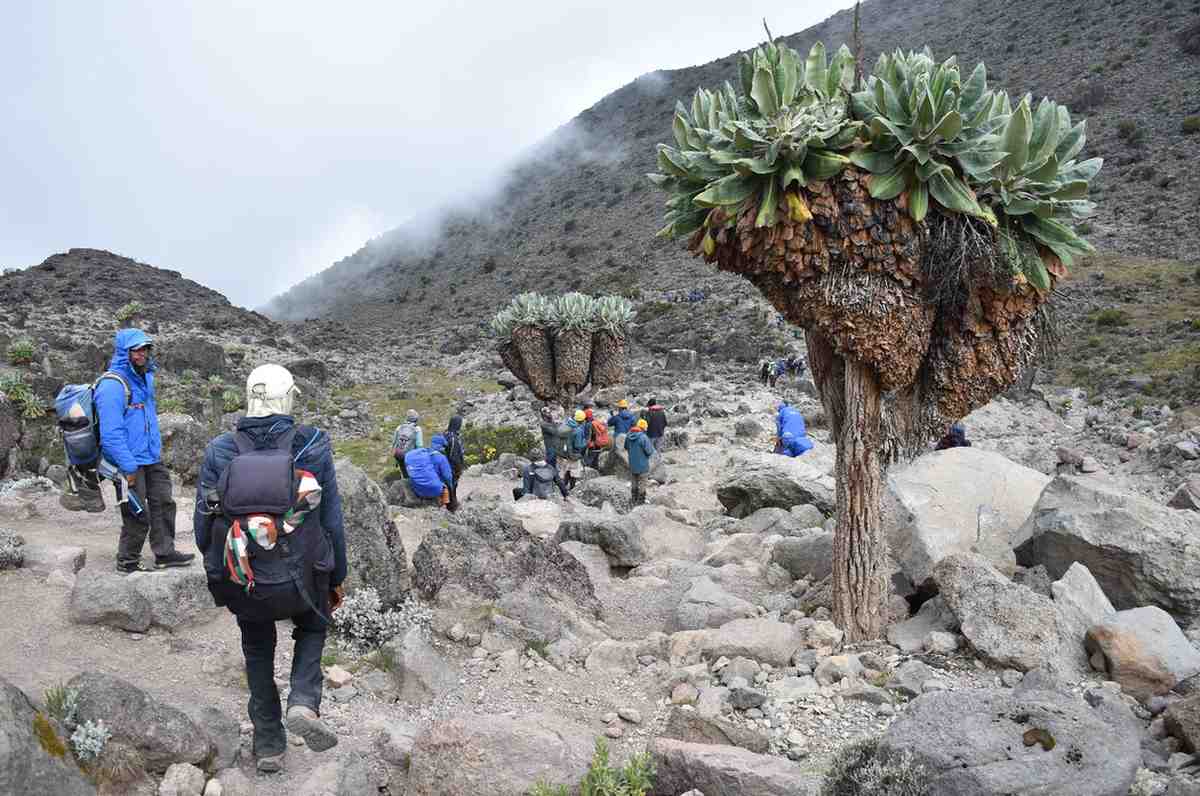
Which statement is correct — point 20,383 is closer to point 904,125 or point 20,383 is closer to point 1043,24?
point 904,125

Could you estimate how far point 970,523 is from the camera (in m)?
7.79

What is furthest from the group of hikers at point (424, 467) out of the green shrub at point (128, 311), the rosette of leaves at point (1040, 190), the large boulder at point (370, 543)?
the green shrub at point (128, 311)

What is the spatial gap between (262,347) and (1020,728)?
4755 centimetres

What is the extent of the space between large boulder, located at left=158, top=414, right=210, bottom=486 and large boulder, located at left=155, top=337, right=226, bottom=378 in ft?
75.1

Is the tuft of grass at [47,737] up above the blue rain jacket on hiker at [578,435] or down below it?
above

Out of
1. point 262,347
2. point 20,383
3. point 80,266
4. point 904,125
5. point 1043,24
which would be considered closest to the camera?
point 904,125

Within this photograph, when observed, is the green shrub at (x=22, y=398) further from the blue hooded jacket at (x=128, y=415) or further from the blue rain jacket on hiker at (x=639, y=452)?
the blue rain jacket on hiker at (x=639, y=452)

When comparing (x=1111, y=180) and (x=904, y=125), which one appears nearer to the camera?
(x=904, y=125)

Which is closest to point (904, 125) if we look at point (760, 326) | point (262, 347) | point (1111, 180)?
point (760, 326)

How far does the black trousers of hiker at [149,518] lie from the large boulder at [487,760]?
3.99 m

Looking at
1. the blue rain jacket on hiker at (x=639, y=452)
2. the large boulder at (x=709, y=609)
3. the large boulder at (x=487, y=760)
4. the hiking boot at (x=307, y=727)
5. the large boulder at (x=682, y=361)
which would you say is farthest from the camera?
the large boulder at (x=682, y=361)

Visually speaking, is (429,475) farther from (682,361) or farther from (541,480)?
(682,361)

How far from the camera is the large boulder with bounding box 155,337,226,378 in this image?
34.6 meters

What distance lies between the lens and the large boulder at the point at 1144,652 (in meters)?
5.17
